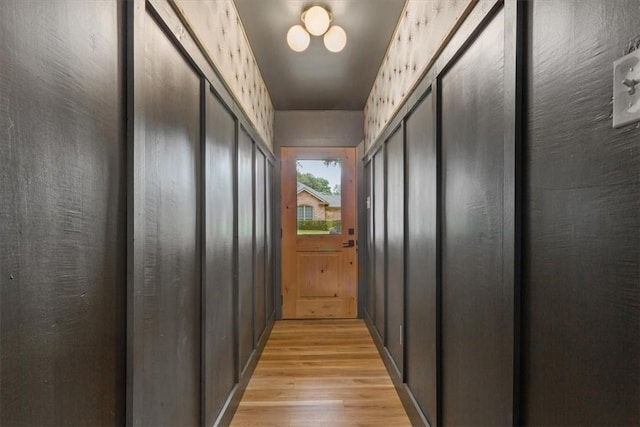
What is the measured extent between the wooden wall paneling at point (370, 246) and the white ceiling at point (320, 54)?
854 millimetres

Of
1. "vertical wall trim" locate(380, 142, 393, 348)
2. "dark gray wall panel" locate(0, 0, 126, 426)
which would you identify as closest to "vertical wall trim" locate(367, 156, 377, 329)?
"vertical wall trim" locate(380, 142, 393, 348)

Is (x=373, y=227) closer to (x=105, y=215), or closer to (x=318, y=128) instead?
(x=318, y=128)

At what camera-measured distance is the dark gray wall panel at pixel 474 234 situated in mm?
1058

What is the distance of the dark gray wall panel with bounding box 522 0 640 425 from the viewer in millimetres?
624

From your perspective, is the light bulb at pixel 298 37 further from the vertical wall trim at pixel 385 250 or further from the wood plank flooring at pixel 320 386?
the wood plank flooring at pixel 320 386

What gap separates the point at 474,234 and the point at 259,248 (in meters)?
2.30

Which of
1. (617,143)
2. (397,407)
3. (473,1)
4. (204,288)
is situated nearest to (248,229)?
(204,288)

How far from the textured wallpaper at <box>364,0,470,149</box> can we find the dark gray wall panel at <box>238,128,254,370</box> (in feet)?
3.75

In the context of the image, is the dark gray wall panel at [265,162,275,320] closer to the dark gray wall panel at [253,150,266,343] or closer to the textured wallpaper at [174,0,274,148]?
the dark gray wall panel at [253,150,266,343]

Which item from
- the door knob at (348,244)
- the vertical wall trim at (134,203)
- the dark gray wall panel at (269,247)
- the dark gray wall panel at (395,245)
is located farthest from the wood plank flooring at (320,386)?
the vertical wall trim at (134,203)

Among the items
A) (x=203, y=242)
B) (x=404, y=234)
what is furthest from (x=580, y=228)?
(x=404, y=234)

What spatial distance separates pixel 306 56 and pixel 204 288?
7.01 ft

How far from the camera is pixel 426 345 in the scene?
180 centimetres

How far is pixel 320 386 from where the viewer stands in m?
2.53
